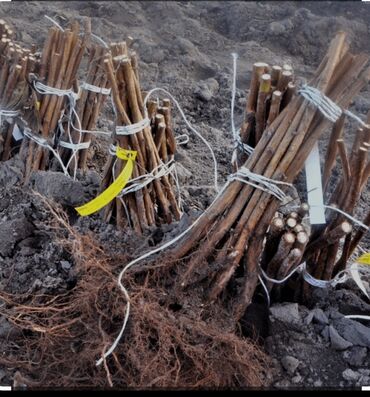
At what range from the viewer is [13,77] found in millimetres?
2607

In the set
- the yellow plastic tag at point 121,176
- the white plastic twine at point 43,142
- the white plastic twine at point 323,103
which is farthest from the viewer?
the white plastic twine at point 43,142

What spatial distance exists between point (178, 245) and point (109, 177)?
463 millimetres

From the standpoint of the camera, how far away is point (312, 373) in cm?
189

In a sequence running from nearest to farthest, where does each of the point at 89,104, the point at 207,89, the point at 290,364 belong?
the point at 290,364
the point at 89,104
the point at 207,89

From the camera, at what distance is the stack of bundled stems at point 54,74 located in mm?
2473

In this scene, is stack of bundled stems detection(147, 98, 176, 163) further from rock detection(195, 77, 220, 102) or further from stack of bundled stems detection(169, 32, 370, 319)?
rock detection(195, 77, 220, 102)

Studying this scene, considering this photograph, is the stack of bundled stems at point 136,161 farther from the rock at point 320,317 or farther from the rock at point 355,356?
the rock at point 355,356

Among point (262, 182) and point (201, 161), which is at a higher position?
point (262, 182)

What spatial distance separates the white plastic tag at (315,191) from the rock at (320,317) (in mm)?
319

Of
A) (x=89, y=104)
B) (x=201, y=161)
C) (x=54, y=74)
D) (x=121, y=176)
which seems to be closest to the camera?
(x=121, y=176)

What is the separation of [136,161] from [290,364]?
0.86 meters

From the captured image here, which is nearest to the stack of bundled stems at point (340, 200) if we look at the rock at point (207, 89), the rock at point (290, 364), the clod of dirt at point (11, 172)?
the rock at point (290, 364)

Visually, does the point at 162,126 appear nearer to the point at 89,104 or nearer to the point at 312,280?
the point at 89,104

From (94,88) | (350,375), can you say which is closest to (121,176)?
(94,88)
